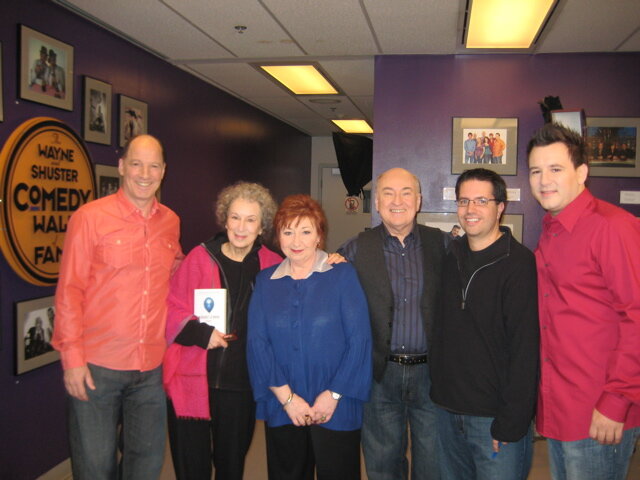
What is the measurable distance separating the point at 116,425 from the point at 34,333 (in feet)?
3.82

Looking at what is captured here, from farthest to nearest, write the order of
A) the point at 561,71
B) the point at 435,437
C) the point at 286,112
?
the point at 286,112 < the point at 561,71 < the point at 435,437

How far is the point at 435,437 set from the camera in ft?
7.38

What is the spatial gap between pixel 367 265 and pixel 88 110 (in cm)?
246

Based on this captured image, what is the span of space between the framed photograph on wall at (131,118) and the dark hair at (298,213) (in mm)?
2388

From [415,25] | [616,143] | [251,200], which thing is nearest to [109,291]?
[251,200]

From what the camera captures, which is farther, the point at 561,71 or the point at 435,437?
the point at 561,71

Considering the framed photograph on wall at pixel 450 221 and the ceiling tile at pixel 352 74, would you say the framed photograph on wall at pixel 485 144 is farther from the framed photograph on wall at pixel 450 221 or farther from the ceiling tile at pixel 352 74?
the ceiling tile at pixel 352 74

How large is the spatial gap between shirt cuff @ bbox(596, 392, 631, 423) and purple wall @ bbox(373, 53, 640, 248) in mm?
2881

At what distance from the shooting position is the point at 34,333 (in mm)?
3088

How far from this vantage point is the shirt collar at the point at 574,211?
5.86 feet

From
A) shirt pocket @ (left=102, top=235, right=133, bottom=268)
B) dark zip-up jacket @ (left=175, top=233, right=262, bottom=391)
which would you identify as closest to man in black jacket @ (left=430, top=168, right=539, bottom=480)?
dark zip-up jacket @ (left=175, top=233, right=262, bottom=391)

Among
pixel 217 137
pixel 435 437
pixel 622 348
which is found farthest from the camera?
pixel 217 137

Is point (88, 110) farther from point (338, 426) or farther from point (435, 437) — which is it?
point (435, 437)

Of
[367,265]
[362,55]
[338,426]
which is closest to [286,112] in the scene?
[362,55]
